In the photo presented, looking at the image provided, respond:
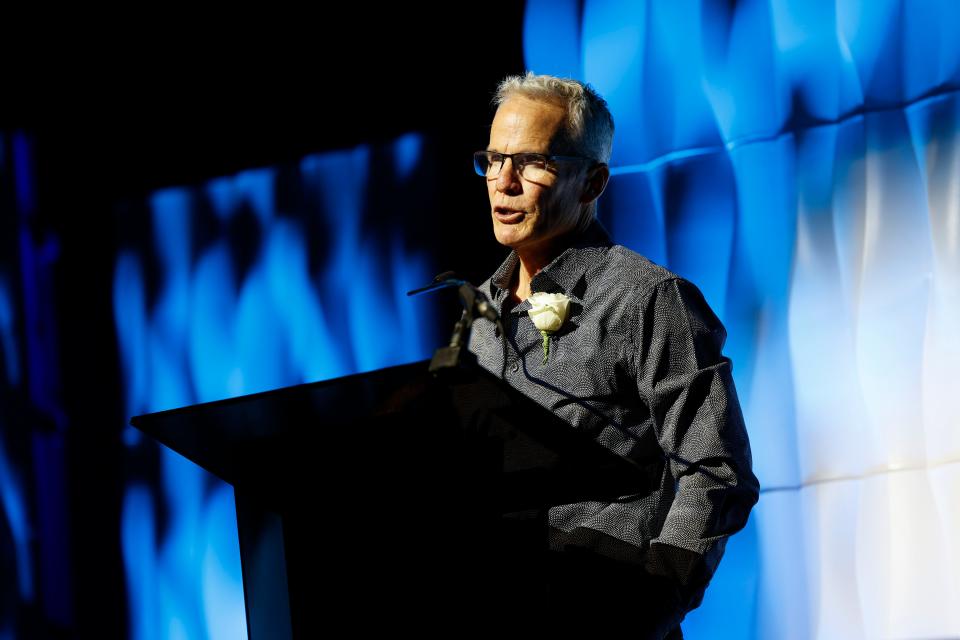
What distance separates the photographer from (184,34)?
352 centimetres

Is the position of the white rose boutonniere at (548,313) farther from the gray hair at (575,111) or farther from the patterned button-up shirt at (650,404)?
the gray hair at (575,111)

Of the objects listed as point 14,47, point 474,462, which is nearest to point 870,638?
point 474,462

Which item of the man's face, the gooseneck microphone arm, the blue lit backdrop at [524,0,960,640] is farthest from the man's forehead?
the blue lit backdrop at [524,0,960,640]

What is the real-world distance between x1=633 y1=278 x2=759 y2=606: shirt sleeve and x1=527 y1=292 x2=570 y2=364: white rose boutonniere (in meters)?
0.12

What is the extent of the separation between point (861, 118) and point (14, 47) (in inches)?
106

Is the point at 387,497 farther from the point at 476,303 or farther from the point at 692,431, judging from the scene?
the point at 692,431

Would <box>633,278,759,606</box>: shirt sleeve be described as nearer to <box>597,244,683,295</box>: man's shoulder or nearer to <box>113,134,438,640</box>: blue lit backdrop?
<box>597,244,683,295</box>: man's shoulder

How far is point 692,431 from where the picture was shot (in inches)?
65.4

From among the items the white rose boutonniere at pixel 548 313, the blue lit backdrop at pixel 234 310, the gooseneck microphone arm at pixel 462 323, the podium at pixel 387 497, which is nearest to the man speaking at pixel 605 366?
the white rose boutonniere at pixel 548 313

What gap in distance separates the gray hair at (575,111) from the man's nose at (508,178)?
0.26 ft

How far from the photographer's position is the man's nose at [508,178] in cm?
195

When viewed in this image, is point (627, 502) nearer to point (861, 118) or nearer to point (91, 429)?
point (861, 118)

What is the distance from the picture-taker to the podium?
128cm

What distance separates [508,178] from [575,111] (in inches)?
6.7
